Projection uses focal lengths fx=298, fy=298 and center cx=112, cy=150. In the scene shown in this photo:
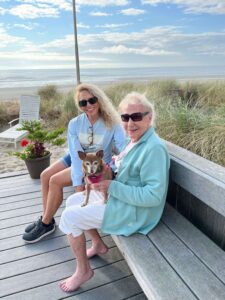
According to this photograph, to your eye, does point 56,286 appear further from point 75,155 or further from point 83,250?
point 75,155

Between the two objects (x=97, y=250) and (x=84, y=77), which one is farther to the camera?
(x=84, y=77)

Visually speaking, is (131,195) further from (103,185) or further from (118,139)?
(118,139)

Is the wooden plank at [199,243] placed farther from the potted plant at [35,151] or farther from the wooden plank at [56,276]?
the potted plant at [35,151]

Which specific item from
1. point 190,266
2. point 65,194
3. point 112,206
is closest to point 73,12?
point 65,194

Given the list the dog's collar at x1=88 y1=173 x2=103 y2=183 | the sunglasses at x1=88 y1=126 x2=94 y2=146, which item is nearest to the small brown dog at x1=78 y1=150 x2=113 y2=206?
the dog's collar at x1=88 y1=173 x2=103 y2=183

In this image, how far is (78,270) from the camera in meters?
1.96

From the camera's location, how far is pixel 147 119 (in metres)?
2.00

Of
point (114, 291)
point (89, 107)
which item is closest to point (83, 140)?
point (89, 107)

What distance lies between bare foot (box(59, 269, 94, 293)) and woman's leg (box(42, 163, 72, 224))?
0.66m

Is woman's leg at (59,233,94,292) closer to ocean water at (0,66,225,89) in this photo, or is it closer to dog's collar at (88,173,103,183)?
dog's collar at (88,173,103,183)

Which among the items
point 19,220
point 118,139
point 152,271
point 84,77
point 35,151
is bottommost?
point 84,77

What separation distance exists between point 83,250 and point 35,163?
1984 millimetres

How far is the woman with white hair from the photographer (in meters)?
1.79

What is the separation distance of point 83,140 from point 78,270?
Result: 43.3 inches
